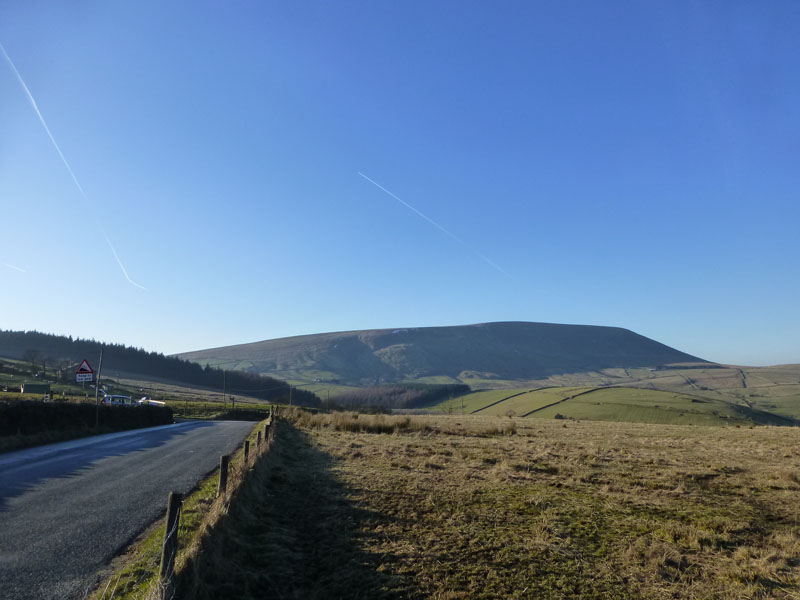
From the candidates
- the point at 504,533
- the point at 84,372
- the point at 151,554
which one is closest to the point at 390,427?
the point at 84,372

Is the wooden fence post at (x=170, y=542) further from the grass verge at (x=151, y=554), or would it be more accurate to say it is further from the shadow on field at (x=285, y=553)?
the shadow on field at (x=285, y=553)

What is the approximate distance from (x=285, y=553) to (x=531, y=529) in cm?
534

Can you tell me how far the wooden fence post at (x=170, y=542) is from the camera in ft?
22.1

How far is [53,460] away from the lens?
799 inches

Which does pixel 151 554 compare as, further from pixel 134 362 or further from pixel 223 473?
pixel 134 362

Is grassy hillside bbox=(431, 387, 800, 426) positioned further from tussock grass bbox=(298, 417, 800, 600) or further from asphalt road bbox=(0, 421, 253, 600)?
asphalt road bbox=(0, 421, 253, 600)

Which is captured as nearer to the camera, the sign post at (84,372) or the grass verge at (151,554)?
the grass verge at (151,554)

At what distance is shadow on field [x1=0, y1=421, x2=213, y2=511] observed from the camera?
14852 millimetres

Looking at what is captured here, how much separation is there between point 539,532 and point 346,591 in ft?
15.3

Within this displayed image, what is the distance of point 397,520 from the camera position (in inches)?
474

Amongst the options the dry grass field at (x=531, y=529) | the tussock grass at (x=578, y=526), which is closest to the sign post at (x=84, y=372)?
the dry grass field at (x=531, y=529)

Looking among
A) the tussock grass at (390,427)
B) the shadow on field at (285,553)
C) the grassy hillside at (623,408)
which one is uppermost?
the shadow on field at (285,553)

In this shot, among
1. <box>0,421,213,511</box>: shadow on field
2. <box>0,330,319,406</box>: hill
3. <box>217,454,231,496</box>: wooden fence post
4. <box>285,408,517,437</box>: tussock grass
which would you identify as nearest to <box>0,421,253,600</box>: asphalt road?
<box>0,421,213,511</box>: shadow on field

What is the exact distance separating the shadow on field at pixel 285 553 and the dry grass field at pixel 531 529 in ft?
0.16
